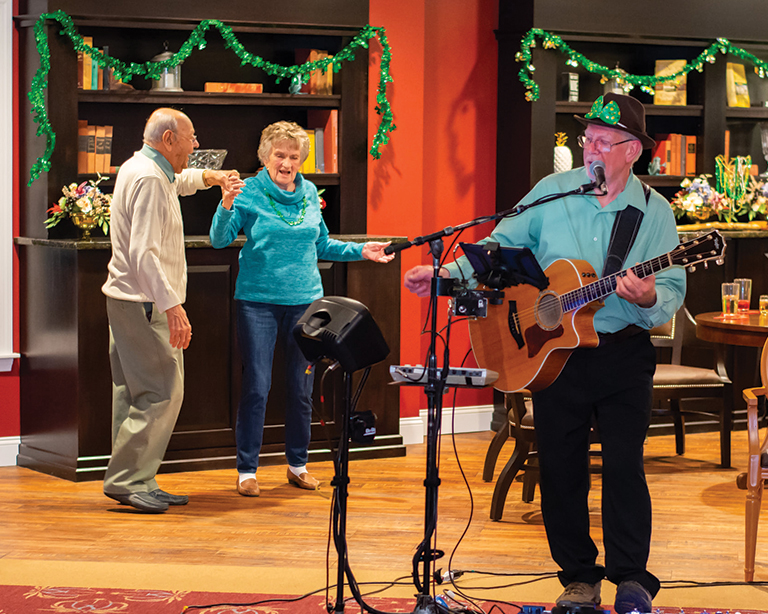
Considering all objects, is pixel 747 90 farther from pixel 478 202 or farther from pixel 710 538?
pixel 710 538

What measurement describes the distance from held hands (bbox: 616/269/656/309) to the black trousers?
0.70 ft

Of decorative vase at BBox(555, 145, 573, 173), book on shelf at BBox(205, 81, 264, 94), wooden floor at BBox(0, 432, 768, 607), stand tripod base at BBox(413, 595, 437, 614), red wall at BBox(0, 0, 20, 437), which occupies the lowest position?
wooden floor at BBox(0, 432, 768, 607)

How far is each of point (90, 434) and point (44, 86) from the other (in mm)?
1670

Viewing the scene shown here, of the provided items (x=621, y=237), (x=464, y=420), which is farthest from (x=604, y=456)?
(x=464, y=420)

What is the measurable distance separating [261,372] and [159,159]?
1.05 metres

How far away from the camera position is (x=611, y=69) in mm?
6215

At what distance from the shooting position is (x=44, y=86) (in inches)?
191

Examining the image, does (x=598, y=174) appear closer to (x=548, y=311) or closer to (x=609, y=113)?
(x=609, y=113)

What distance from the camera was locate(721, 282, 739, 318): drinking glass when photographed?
5.05m

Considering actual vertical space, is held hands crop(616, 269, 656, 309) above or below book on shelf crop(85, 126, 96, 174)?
below

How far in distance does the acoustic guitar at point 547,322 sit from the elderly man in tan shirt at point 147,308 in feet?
5.16

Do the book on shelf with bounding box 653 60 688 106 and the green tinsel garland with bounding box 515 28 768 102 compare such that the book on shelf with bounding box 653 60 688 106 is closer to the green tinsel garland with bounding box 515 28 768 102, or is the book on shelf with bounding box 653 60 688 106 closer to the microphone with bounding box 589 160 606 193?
the green tinsel garland with bounding box 515 28 768 102

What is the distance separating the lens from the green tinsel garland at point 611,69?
5.68 m

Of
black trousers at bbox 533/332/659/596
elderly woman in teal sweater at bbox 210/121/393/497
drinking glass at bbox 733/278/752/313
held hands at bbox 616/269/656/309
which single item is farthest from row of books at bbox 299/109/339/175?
held hands at bbox 616/269/656/309
